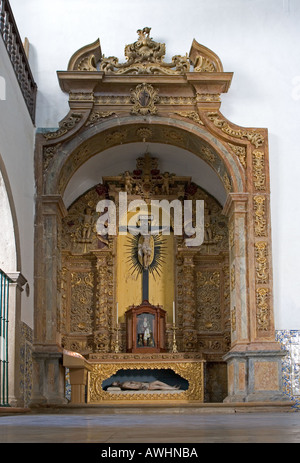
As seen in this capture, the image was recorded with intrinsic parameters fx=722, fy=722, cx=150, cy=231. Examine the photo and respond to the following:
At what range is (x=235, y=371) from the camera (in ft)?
37.3

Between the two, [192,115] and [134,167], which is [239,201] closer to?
[192,115]

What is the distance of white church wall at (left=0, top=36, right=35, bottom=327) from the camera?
10023 mm

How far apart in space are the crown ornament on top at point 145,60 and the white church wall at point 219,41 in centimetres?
25

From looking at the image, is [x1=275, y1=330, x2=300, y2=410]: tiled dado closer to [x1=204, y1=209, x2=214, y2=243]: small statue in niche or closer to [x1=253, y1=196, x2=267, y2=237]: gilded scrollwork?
[x1=253, y1=196, x2=267, y2=237]: gilded scrollwork

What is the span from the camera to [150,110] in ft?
40.7

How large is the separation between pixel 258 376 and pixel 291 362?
24.8 inches

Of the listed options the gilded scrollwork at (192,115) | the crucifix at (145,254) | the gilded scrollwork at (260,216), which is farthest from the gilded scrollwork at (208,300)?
the gilded scrollwork at (192,115)

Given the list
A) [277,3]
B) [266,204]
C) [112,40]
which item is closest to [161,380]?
[266,204]

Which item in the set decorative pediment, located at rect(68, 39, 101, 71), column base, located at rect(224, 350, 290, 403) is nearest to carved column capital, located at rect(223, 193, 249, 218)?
column base, located at rect(224, 350, 290, 403)

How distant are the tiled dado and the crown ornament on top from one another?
4.81 metres

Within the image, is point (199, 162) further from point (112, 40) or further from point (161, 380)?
point (161, 380)

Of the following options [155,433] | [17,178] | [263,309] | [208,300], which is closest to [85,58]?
[17,178]

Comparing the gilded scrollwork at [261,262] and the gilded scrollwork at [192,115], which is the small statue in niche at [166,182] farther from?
the gilded scrollwork at [261,262]

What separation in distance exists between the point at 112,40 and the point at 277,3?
3.00 metres
